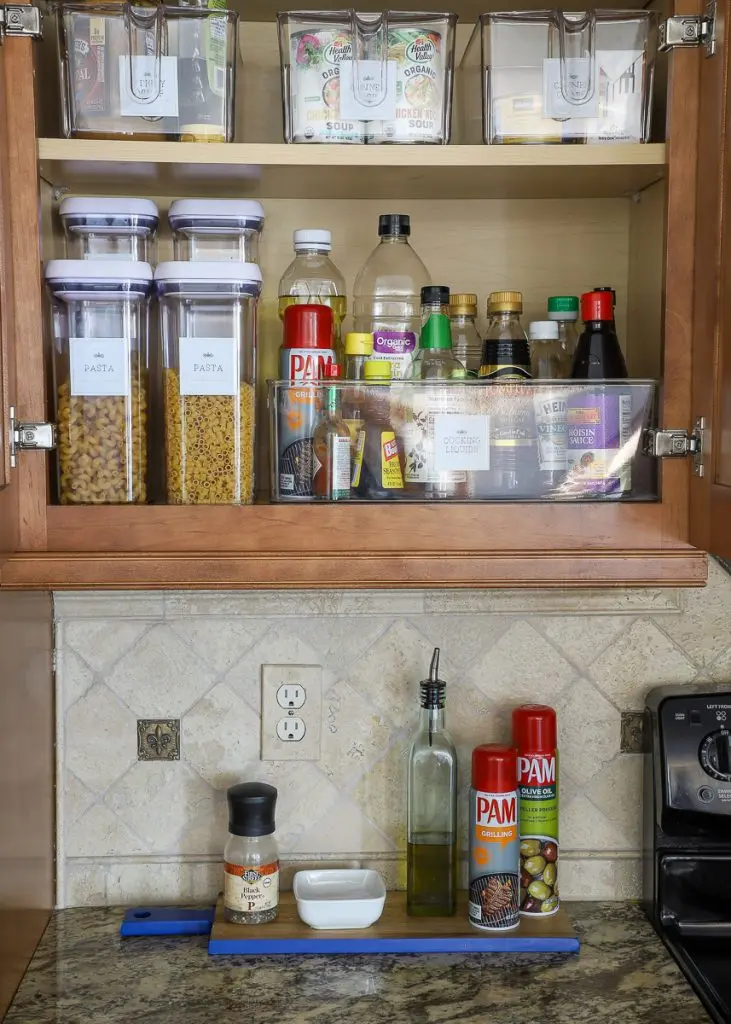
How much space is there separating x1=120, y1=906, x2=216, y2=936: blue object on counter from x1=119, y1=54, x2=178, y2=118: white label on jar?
1039 mm

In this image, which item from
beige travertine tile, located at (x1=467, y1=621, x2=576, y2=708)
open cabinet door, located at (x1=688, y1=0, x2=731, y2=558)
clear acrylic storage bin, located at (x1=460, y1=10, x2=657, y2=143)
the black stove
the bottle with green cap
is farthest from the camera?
beige travertine tile, located at (x1=467, y1=621, x2=576, y2=708)

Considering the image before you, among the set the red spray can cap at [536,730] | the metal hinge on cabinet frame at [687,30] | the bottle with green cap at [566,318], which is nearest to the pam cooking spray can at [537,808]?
the red spray can cap at [536,730]

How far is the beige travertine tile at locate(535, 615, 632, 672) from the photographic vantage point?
1592 millimetres

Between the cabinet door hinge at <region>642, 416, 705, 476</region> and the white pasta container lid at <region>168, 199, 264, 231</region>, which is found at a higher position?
the white pasta container lid at <region>168, 199, 264, 231</region>

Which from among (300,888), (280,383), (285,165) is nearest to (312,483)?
(280,383)

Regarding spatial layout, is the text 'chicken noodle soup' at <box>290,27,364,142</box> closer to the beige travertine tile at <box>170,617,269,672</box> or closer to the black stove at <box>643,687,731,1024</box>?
the beige travertine tile at <box>170,617,269,672</box>

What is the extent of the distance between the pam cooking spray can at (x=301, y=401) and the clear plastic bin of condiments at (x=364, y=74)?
0.22m

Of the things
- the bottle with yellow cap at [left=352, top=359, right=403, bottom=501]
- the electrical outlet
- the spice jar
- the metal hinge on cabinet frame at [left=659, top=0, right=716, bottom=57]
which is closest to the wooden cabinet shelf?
the metal hinge on cabinet frame at [left=659, top=0, right=716, bottom=57]

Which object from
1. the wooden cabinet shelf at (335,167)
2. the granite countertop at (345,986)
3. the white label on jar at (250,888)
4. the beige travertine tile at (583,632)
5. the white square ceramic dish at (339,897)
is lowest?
the granite countertop at (345,986)

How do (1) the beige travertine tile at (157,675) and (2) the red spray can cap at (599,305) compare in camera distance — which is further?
(1) the beige travertine tile at (157,675)

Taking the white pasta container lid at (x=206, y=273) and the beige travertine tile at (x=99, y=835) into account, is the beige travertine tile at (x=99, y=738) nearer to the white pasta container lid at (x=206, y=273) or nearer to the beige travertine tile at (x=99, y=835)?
the beige travertine tile at (x=99, y=835)

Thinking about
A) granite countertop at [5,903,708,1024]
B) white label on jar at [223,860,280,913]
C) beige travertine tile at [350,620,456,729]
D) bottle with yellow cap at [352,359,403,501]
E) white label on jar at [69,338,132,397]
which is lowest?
granite countertop at [5,903,708,1024]

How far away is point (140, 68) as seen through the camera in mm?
1233

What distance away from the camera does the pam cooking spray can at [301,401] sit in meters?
1.27
